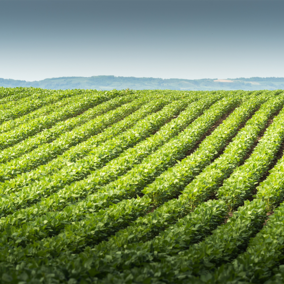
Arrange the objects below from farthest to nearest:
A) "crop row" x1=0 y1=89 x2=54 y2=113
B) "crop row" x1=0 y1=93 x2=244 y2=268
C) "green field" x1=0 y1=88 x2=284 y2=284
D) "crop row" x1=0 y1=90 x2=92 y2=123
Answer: "crop row" x1=0 y1=89 x2=54 y2=113, "crop row" x1=0 y1=90 x2=92 y2=123, "crop row" x1=0 y1=93 x2=244 y2=268, "green field" x1=0 y1=88 x2=284 y2=284

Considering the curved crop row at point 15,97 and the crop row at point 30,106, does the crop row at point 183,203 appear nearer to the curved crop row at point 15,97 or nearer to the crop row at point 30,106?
the crop row at point 30,106

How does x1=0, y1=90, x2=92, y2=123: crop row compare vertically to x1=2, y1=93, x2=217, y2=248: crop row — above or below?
above

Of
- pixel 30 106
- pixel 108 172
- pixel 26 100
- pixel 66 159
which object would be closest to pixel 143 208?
pixel 108 172

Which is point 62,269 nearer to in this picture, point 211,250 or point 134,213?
point 211,250

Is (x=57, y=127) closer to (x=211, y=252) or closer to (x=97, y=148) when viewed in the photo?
(x=97, y=148)

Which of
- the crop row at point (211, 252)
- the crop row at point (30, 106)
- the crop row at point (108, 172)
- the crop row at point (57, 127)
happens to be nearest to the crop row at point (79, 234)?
the crop row at point (108, 172)

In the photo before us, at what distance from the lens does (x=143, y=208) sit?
8180 mm

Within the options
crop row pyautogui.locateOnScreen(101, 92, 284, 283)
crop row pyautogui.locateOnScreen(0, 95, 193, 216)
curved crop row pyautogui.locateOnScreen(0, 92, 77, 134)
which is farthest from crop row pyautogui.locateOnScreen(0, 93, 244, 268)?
curved crop row pyautogui.locateOnScreen(0, 92, 77, 134)

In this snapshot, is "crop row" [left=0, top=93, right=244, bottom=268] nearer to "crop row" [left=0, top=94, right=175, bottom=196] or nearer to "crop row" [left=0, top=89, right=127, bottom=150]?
"crop row" [left=0, top=94, right=175, bottom=196]

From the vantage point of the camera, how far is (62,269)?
4516mm

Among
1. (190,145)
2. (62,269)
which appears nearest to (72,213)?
(62,269)

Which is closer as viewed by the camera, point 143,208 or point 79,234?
point 79,234

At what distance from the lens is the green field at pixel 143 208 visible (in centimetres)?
475

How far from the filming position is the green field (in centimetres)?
475
